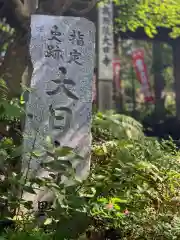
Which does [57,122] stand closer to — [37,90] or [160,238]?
[37,90]

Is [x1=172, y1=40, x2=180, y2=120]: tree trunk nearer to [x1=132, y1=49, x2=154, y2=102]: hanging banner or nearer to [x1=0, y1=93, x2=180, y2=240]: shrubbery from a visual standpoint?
[x1=132, y1=49, x2=154, y2=102]: hanging banner

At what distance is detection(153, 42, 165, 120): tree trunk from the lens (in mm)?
14141

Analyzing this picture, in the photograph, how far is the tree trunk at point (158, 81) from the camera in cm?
1414

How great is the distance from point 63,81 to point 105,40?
5598 mm

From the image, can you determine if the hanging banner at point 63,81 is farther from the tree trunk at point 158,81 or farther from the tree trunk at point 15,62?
the tree trunk at point 158,81

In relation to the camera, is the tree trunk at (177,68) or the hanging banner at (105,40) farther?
the tree trunk at (177,68)

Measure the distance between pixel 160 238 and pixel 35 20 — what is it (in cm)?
191

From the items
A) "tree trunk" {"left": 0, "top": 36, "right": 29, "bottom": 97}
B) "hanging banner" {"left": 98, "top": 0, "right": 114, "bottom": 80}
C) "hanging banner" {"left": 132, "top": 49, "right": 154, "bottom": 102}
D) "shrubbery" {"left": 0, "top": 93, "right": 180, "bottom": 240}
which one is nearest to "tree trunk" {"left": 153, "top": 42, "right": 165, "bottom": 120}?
"hanging banner" {"left": 132, "top": 49, "right": 154, "bottom": 102}

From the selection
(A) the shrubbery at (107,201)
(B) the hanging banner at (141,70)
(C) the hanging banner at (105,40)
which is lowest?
(A) the shrubbery at (107,201)

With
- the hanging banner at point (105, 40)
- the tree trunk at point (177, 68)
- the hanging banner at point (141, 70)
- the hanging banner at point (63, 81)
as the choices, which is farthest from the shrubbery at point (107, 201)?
the hanging banner at point (141, 70)

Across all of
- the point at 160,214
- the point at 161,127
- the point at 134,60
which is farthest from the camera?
the point at 134,60

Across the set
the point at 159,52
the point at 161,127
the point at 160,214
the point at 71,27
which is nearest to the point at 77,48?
the point at 71,27

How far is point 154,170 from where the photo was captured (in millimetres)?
3512

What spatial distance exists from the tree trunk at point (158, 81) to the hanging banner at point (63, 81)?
1045cm
